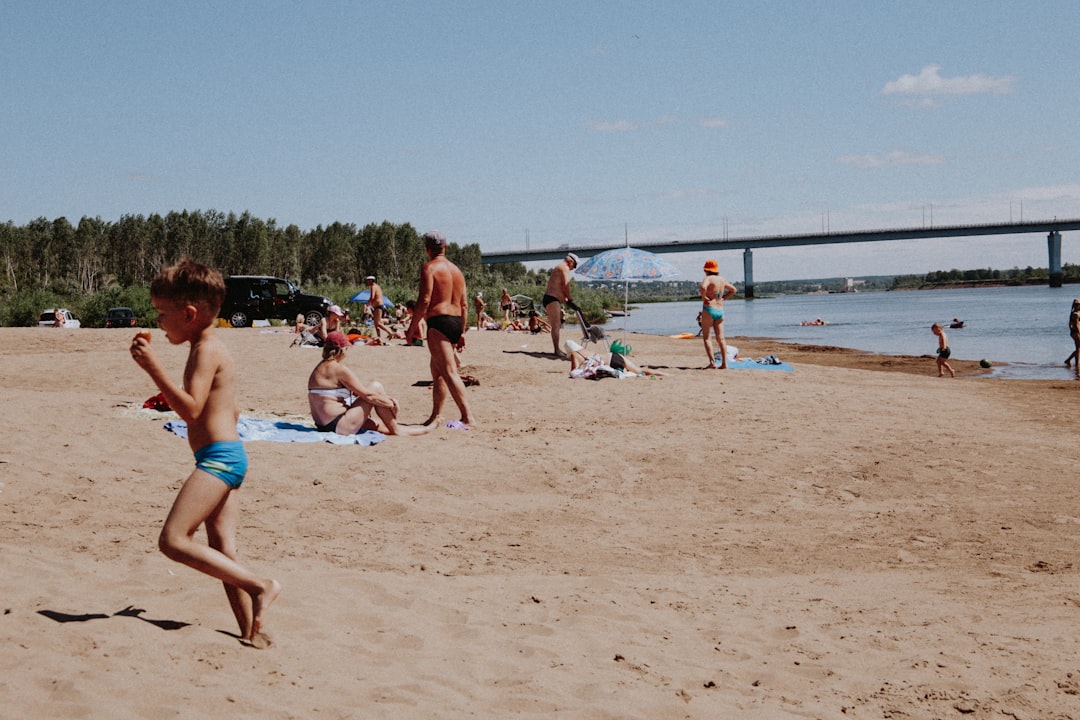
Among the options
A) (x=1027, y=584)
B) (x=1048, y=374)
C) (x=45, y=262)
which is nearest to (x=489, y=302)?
(x=1048, y=374)

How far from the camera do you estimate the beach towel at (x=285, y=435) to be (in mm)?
8742

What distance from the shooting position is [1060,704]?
157 inches

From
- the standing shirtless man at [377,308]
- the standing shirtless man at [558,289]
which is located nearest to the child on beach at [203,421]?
the standing shirtless man at [558,289]

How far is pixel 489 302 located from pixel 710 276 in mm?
33857

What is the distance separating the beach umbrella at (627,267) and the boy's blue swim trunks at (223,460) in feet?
46.8

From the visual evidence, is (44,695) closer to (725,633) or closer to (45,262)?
(725,633)

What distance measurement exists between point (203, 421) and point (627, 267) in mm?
14831

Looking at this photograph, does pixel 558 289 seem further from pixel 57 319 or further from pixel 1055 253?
pixel 1055 253

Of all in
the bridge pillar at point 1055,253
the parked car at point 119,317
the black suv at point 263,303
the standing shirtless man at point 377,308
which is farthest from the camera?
the bridge pillar at point 1055,253

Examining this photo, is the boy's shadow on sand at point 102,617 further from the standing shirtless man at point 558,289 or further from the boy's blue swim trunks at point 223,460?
the standing shirtless man at point 558,289

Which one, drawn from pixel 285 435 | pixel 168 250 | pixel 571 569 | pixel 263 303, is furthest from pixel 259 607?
pixel 168 250

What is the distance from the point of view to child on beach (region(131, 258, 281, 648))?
3795 mm

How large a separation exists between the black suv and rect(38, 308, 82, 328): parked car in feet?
17.4

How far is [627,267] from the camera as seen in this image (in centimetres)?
1828
